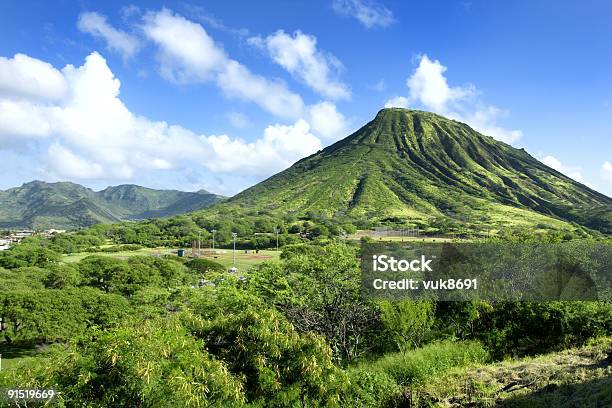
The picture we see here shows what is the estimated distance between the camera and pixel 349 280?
99.0 feet

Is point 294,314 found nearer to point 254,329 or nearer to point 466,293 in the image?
point 466,293

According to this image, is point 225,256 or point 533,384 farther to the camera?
point 225,256

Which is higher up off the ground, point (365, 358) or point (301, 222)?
point (301, 222)

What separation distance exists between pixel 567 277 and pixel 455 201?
557ft

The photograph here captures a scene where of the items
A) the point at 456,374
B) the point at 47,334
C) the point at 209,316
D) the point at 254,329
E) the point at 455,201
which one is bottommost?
the point at 47,334

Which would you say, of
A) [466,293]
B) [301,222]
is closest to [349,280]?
[466,293]

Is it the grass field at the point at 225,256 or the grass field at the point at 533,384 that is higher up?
the grass field at the point at 533,384

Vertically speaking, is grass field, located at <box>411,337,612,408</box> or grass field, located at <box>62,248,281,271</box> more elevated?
grass field, located at <box>411,337,612,408</box>

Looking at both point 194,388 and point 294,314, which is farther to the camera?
point 294,314

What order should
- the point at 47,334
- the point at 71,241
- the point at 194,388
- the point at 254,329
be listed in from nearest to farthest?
the point at 194,388
the point at 254,329
the point at 47,334
the point at 71,241

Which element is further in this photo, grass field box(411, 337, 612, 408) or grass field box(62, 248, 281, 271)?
grass field box(62, 248, 281, 271)

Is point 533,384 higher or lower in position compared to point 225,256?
higher

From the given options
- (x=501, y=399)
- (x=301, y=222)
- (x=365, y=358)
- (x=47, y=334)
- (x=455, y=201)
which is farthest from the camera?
(x=455, y=201)

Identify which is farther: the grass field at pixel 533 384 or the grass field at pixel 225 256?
the grass field at pixel 225 256
